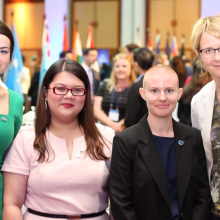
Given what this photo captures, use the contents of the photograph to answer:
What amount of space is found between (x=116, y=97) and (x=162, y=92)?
2728 mm

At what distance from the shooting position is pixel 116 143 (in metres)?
2.06

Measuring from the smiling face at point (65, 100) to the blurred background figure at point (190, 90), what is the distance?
243 cm

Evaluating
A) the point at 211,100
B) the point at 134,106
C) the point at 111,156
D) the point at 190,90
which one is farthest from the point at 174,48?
the point at 111,156

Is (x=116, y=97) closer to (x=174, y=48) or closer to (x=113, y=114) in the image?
(x=113, y=114)

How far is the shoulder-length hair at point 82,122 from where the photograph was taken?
2092 millimetres

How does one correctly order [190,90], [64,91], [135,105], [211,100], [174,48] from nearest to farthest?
[64,91] → [211,100] → [135,105] → [190,90] → [174,48]

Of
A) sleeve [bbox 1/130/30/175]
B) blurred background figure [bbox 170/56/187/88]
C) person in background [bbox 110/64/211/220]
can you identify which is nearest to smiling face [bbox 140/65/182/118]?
person in background [bbox 110/64/211/220]

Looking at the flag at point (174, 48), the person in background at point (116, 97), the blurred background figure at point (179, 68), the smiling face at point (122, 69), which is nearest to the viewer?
the person in background at point (116, 97)

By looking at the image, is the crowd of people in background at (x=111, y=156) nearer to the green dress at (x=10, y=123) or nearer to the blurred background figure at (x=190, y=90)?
the green dress at (x=10, y=123)

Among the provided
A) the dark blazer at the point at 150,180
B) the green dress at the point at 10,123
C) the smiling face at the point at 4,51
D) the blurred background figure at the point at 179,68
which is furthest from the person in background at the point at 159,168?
the blurred background figure at the point at 179,68

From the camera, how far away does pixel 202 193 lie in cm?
206

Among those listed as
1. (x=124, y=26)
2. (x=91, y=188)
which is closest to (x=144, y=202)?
(x=91, y=188)

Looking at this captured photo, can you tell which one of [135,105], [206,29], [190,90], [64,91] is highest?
[206,29]

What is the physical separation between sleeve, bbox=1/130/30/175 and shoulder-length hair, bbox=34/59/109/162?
7 centimetres
